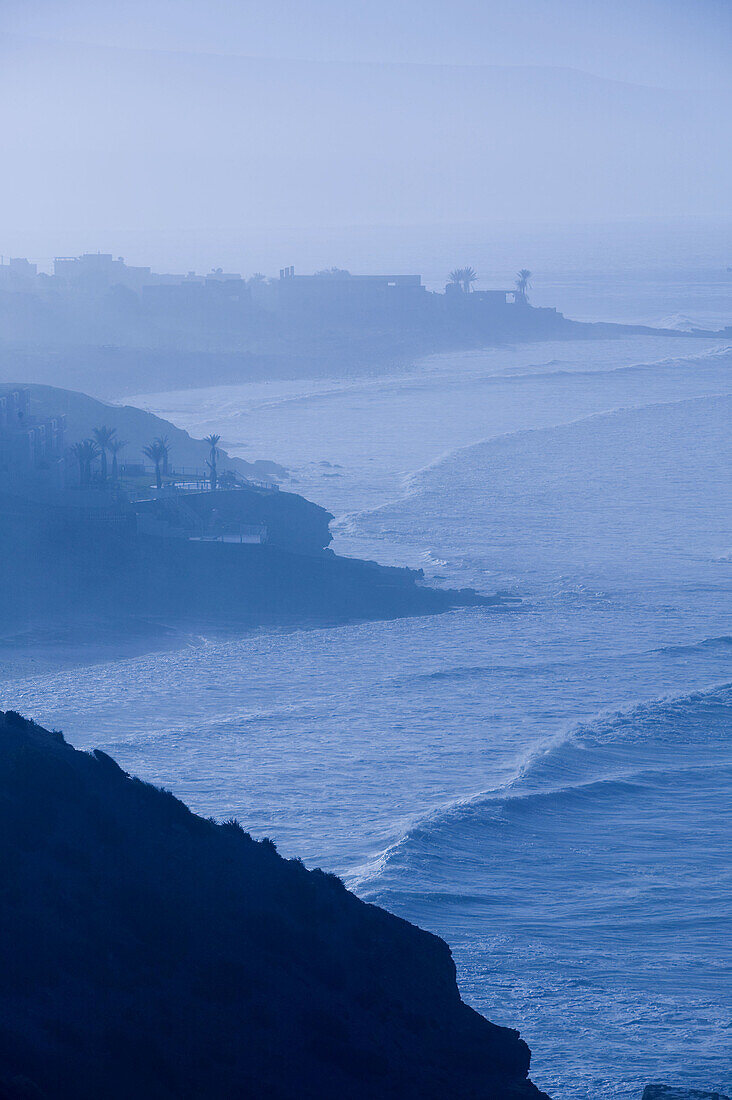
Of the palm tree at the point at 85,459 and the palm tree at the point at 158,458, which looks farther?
the palm tree at the point at 158,458

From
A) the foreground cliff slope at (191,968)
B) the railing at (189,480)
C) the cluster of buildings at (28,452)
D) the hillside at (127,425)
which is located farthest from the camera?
the hillside at (127,425)

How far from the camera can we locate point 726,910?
504 inches

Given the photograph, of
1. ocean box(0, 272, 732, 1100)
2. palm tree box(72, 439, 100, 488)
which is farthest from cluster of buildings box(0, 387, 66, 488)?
ocean box(0, 272, 732, 1100)

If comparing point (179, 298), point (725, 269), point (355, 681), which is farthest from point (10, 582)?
point (725, 269)

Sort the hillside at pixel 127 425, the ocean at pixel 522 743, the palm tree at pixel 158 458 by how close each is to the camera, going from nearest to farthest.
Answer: the ocean at pixel 522 743, the palm tree at pixel 158 458, the hillside at pixel 127 425

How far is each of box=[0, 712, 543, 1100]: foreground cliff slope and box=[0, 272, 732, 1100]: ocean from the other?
286 centimetres

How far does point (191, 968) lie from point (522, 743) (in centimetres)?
1052

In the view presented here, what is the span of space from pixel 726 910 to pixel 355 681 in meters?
8.65

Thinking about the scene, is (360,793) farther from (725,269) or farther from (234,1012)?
(725,269)

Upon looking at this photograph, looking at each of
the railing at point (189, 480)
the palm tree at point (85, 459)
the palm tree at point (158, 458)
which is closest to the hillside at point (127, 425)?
the railing at point (189, 480)

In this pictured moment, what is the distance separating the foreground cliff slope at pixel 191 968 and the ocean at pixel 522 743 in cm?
286

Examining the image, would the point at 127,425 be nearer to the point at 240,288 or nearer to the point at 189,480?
the point at 189,480

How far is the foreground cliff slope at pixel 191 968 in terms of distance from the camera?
22.1 feet

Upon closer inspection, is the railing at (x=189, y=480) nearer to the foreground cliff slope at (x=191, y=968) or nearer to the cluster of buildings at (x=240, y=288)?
the foreground cliff slope at (x=191, y=968)
